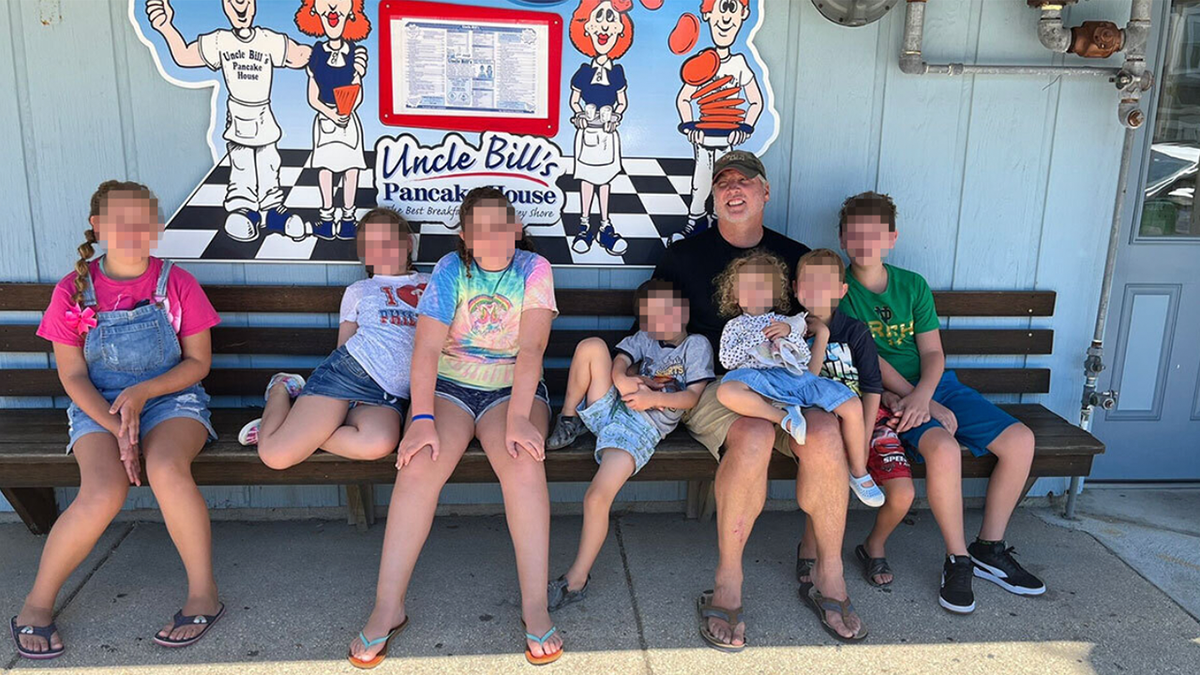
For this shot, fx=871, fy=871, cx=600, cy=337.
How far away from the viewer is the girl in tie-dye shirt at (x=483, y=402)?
8.00 ft

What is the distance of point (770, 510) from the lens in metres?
3.45

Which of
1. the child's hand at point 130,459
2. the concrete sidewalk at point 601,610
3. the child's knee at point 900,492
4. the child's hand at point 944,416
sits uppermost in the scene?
the child's hand at point 944,416

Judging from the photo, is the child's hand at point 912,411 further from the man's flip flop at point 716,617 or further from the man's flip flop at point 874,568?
the man's flip flop at point 716,617

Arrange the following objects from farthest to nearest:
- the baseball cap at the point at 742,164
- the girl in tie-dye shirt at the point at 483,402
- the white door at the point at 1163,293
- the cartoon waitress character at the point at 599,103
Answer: the white door at the point at 1163,293, the cartoon waitress character at the point at 599,103, the baseball cap at the point at 742,164, the girl in tie-dye shirt at the point at 483,402

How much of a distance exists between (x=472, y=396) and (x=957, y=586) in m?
1.62

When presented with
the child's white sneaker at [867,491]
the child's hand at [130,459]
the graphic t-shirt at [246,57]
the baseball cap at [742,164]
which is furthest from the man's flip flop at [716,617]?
the graphic t-shirt at [246,57]

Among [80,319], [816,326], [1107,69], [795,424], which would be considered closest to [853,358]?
[816,326]

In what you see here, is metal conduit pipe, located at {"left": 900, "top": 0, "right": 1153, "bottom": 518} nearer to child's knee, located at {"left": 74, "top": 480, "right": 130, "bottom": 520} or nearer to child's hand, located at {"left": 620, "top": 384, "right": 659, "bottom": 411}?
child's hand, located at {"left": 620, "top": 384, "right": 659, "bottom": 411}

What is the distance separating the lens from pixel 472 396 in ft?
9.03

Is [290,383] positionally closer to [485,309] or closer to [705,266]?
[485,309]

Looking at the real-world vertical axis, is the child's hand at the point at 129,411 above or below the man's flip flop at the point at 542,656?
above

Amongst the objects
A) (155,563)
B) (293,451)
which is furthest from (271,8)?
(155,563)

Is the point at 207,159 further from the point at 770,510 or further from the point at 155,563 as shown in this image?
the point at 770,510

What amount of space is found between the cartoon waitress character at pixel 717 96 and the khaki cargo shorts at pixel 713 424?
0.78 m
